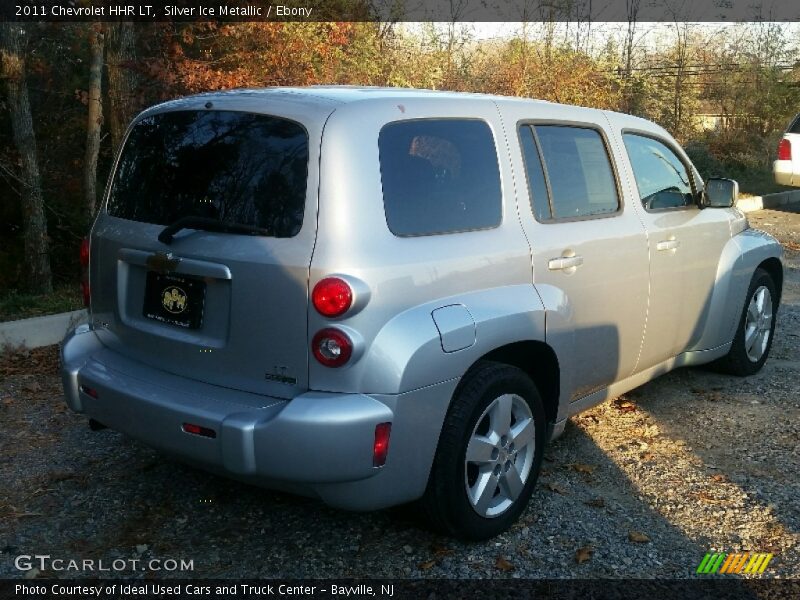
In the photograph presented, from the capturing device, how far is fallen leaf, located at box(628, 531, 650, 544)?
3543 millimetres

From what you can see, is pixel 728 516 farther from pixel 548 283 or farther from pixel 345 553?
pixel 345 553

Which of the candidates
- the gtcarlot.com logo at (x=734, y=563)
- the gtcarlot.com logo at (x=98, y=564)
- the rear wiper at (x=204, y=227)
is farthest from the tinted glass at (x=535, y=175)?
the gtcarlot.com logo at (x=98, y=564)

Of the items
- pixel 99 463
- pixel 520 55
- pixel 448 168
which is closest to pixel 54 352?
pixel 99 463

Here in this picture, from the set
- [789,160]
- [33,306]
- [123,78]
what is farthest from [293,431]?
[789,160]

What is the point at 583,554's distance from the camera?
11.2 ft

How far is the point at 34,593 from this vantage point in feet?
10.3

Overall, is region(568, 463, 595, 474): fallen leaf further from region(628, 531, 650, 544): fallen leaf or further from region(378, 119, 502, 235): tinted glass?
Result: region(378, 119, 502, 235): tinted glass

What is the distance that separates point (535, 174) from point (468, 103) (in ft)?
1.59

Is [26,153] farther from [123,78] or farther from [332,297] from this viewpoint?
[332,297]

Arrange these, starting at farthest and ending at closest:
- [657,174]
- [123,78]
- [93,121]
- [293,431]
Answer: [93,121] → [123,78] → [657,174] → [293,431]

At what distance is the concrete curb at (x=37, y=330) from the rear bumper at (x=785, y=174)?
1263cm

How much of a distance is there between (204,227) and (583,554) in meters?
2.04

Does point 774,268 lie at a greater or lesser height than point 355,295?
lesser

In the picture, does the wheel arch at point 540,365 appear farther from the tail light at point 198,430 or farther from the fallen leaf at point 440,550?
the tail light at point 198,430
